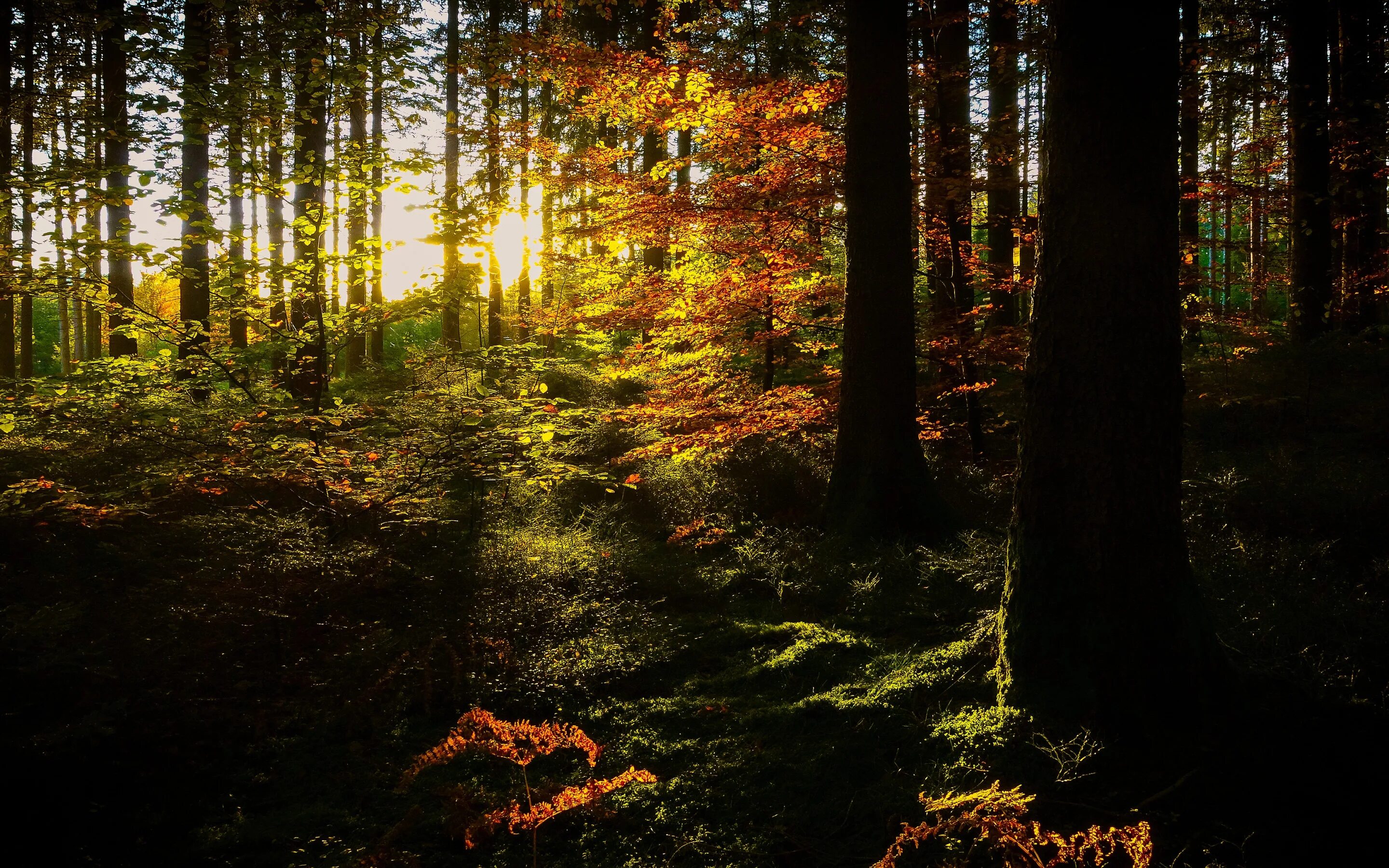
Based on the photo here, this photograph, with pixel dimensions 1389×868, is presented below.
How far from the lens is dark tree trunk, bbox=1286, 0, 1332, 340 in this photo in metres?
11.2

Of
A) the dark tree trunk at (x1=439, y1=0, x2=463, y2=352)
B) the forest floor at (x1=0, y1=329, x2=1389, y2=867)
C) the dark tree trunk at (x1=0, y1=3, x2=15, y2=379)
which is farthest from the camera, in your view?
the dark tree trunk at (x1=439, y1=0, x2=463, y2=352)

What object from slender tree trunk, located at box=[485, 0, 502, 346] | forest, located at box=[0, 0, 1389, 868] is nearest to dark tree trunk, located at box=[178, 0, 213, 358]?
forest, located at box=[0, 0, 1389, 868]

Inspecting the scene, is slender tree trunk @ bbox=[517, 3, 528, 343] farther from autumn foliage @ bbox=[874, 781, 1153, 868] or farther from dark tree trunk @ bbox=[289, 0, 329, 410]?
autumn foliage @ bbox=[874, 781, 1153, 868]

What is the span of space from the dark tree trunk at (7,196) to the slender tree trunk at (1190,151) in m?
8.72

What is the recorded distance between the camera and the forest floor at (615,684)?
291 cm

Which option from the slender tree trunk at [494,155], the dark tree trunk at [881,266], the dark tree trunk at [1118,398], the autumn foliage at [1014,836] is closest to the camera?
the autumn foliage at [1014,836]

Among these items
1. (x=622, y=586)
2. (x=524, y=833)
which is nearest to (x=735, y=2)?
(x=622, y=586)

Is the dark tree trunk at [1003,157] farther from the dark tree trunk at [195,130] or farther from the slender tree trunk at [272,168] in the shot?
the dark tree trunk at [195,130]

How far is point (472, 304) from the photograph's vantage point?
23.6ft

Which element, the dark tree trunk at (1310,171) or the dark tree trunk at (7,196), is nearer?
the dark tree trunk at (7,196)

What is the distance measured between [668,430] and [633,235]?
271 centimetres

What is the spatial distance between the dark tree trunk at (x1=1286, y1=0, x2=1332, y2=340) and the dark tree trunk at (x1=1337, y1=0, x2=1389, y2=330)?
0.41 metres

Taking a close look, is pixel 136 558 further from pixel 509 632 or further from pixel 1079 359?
pixel 1079 359

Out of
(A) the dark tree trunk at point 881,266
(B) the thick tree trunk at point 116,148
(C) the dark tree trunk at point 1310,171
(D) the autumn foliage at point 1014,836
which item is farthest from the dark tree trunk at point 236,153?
(C) the dark tree trunk at point 1310,171
